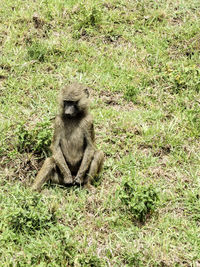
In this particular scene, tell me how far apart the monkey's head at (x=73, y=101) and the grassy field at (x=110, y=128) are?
2.32ft

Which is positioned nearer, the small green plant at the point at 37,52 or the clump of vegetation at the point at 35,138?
the clump of vegetation at the point at 35,138

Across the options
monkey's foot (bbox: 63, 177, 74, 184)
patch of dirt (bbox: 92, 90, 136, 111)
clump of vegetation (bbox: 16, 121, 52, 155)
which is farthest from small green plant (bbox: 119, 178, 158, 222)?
patch of dirt (bbox: 92, 90, 136, 111)

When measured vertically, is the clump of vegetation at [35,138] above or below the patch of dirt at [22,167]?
above

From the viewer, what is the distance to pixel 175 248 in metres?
4.61

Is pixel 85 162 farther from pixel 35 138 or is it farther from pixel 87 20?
pixel 87 20

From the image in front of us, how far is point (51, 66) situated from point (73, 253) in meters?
4.16

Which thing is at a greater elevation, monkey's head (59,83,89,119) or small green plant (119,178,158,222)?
monkey's head (59,83,89,119)

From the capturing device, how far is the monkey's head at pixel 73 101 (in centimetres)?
509

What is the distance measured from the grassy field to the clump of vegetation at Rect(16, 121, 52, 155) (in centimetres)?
1

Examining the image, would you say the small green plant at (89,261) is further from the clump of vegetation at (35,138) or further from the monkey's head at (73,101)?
the clump of vegetation at (35,138)

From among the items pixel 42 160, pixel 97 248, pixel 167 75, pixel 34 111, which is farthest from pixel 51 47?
pixel 97 248

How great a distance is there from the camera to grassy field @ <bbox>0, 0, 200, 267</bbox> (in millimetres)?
4594

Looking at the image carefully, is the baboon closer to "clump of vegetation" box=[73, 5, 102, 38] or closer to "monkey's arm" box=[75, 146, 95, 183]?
"monkey's arm" box=[75, 146, 95, 183]

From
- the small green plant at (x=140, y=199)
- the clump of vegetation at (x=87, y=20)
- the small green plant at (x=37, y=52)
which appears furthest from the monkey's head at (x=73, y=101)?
the clump of vegetation at (x=87, y=20)
